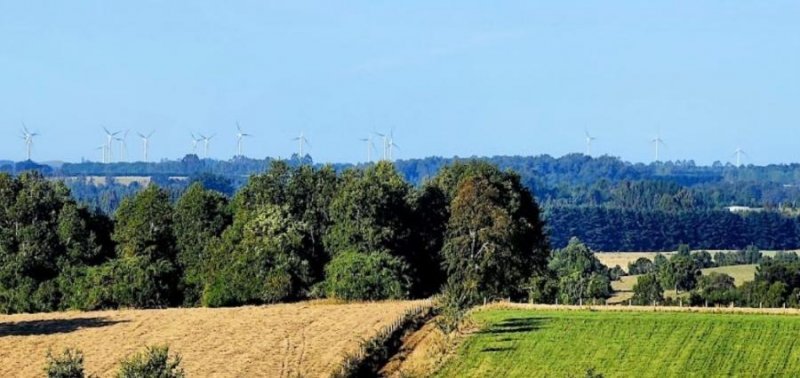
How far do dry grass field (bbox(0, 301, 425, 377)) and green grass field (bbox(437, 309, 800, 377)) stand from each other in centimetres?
638

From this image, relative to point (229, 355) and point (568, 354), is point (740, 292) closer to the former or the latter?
point (568, 354)

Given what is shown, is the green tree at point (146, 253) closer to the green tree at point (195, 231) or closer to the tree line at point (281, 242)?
the tree line at point (281, 242)

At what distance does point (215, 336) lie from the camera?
78.8 meters

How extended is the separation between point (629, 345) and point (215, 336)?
21965mm

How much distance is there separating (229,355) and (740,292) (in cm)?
6270

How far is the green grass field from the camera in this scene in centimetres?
7150

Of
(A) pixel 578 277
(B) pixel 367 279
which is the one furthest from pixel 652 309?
(A) pixel 578 277

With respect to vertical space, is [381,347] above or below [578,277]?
above

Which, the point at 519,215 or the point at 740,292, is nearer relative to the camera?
the point at 519,215

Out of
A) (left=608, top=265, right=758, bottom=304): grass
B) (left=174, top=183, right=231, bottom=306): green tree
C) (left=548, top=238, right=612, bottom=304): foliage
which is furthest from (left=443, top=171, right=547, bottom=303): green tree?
(left=608, top=265, right=758, bottom=304): grass

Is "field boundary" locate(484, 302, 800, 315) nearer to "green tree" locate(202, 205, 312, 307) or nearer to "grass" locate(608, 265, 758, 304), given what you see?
"green tree" locate(202, 205, 312, 307)

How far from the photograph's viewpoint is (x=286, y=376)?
65750mm

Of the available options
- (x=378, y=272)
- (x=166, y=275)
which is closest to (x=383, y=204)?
(x=378, y=272)

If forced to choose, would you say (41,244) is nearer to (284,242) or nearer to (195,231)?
(195,231)
